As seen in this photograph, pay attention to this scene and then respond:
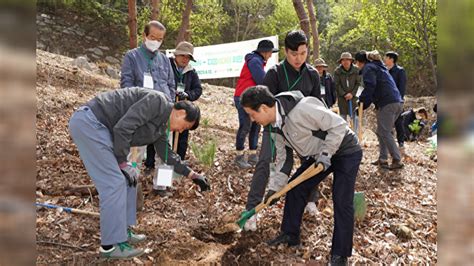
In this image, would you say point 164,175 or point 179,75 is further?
point 179,75

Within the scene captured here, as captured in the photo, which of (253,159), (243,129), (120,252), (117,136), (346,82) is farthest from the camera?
(346,82)

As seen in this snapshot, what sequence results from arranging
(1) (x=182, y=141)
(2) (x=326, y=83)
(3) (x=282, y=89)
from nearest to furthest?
(3) (x=282, y=89) → (1) (x=182, y=141) → (2) (x=326, y=83)

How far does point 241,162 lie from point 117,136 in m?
2.65

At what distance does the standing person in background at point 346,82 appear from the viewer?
6.58 m

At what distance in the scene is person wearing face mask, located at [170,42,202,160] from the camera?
4.59 m

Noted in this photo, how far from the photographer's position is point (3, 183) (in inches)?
26.2

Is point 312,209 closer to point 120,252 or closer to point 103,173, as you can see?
point 120,252

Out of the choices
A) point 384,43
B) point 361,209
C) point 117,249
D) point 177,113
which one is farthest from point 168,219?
point 384,43

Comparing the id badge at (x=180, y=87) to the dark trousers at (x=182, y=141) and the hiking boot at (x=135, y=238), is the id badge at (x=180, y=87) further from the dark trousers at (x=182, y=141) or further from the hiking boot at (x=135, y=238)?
the hiking boot at (x=135, y=238)

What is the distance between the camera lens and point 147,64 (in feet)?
13.4

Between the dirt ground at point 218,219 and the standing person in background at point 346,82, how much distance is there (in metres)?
1.46

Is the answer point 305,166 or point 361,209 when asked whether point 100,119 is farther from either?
point 361,209

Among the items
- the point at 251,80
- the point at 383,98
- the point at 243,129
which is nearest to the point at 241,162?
the point at 243,129

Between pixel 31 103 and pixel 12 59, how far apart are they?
0.29ft
